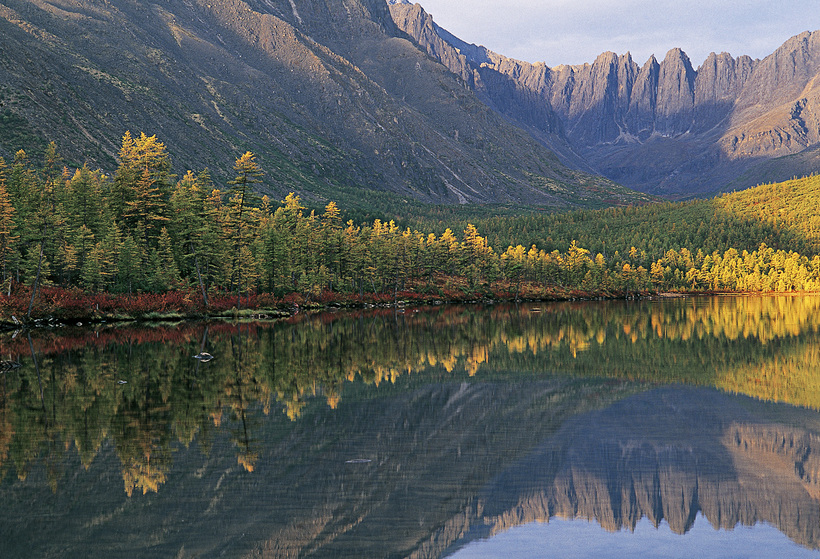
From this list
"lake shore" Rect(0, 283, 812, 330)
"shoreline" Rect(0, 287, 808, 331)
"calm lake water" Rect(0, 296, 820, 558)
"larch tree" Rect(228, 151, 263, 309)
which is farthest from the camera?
"larch tree" Rect(228, 151, 263, 309)

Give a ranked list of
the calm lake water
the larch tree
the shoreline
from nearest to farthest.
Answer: the calm lake water, the shoreline, the larch tree

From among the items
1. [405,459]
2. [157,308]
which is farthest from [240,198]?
[405,459]

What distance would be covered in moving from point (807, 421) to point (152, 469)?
19228mm

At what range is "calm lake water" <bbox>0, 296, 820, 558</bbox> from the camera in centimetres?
1225

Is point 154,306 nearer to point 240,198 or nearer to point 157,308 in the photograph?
point 157,308

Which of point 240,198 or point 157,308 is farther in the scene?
point 240,198

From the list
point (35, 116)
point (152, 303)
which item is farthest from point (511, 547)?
point (35, 116)

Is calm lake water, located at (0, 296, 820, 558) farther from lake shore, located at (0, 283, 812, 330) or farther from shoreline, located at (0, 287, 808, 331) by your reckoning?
shoreline, located at (0, 287, 808, 331)

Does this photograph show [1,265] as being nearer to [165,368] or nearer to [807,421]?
[165,368]

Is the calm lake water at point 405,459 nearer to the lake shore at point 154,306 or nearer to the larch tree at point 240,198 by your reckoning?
the lake shore at point 154,306

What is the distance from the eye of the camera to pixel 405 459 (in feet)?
55.5

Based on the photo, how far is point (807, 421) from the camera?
→ 21453 mm

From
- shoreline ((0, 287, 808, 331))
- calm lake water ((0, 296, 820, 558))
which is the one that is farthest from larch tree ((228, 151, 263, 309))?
calm lake water ((0, 296, 820, 558))

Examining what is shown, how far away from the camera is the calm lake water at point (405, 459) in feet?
40.2
